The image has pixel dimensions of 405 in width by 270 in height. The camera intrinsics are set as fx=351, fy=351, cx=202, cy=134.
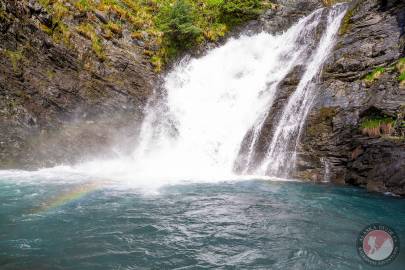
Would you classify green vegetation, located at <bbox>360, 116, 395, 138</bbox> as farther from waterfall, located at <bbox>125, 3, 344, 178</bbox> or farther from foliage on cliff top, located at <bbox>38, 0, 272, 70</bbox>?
foliage on cliff top, located at <bbox>38, 0, 272, 70</bbox>

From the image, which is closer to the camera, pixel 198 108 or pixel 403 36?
pixel 403 36

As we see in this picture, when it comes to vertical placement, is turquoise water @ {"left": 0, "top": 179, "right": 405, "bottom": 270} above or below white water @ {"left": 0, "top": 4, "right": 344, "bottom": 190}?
below

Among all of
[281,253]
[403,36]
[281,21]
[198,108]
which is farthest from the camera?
[281,21]

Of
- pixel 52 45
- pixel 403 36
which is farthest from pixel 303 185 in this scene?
pixel 52 45

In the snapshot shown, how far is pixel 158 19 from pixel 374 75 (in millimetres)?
15305

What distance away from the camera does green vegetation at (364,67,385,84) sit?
546 inches

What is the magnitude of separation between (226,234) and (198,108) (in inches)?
572

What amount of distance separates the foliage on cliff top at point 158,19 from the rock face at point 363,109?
34.1 ft

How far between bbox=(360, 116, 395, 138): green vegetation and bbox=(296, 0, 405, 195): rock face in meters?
0.04

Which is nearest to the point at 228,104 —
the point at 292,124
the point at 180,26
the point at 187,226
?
the point at 292,124

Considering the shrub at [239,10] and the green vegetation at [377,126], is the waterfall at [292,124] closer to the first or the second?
the green vegetation at [377,126]

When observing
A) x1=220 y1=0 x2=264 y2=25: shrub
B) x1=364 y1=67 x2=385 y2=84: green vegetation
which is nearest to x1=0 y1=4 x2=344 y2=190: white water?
x1=220 y1=0 x2=264 y2=25: shrub

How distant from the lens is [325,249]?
677 cm

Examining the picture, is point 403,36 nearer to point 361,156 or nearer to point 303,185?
point 361,156
